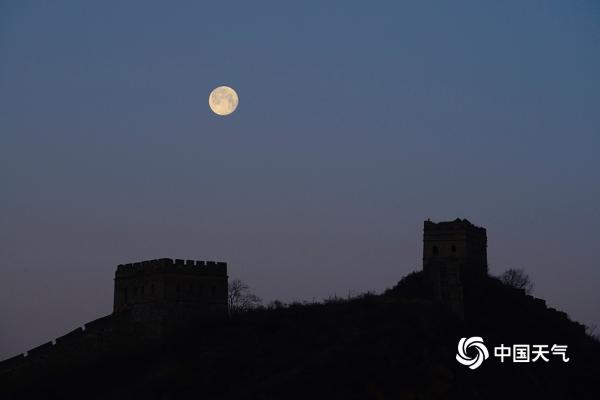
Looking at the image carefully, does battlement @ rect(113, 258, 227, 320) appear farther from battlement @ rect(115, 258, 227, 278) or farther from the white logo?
the white logo

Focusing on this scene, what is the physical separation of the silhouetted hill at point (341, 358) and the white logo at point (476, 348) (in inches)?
14.7

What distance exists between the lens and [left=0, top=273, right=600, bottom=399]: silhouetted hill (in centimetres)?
6022

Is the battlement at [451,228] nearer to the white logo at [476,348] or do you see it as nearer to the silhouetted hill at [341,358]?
the silhouetted hill at [341,358]

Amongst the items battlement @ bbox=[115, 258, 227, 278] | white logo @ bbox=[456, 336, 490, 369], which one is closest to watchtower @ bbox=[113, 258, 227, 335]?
battlement @ bbox=[115, 258, 227, 278]

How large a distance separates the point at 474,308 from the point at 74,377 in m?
27.0

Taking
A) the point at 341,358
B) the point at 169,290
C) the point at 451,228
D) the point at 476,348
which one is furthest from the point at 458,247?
the point at 169,290

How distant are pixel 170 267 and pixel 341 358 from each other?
1732cm

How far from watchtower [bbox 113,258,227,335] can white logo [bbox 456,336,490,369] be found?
19691 millimetres

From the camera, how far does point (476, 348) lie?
212 feet

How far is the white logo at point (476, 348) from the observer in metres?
63.0

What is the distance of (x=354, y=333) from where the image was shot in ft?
217

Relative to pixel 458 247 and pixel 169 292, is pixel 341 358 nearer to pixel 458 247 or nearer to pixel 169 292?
pixel 169 292

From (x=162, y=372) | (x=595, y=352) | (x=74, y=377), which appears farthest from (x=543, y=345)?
(x=74, y=377)

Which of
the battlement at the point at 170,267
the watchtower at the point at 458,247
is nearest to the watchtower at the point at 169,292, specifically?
the battlement at the point at 170,267
